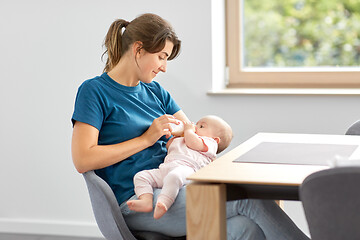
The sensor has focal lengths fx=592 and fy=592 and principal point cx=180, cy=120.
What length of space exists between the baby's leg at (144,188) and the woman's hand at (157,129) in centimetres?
11

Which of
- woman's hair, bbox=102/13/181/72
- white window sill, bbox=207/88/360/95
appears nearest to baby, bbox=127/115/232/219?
woman's hair, bbox=102/13/181/72

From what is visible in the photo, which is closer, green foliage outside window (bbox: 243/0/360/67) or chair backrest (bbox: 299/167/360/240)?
chair backrest (bbox: 299/167/360/240)

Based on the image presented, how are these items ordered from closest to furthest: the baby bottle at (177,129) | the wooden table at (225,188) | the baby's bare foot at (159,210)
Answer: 1. the wooden table at (225,188)
2. the baby's bare foot at (159,210)
3. the baby bottle at (177,129)

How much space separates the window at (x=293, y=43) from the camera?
306 cm

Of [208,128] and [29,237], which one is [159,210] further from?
[29,237]

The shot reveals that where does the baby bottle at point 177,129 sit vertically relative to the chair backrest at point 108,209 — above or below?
above

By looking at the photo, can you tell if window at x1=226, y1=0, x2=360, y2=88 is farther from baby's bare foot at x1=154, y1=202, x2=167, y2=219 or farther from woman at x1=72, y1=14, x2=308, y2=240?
baby's bare foot at x1=154, y1=202, x2=167, y2=219

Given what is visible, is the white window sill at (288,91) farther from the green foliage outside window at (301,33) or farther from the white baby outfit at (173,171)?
the white baby outfit at (173,171)

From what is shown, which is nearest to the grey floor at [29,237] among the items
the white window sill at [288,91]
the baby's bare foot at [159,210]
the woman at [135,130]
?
the white window sill at [288,91]

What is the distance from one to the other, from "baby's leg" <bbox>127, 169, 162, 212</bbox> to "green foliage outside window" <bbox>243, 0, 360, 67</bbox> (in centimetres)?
141

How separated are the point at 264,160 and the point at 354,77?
1.42 m

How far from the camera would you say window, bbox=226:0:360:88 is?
3061mm

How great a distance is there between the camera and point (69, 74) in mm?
3219

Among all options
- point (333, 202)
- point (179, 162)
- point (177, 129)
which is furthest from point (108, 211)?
point (333, 202)
